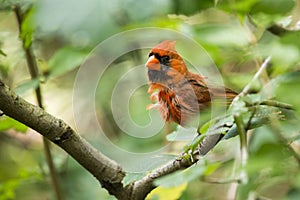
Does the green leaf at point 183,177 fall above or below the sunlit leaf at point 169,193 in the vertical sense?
below

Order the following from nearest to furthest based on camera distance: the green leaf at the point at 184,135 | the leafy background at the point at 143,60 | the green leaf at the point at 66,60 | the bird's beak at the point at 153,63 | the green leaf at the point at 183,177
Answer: the green leaf at the point at 183,177 < the leafy background at the point at 143,60 < the green leaf at the point at 184,135 < the bird's beak at the point at 153,63 < the green leaf at the point at 66,60

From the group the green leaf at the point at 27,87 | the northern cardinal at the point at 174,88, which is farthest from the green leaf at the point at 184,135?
the green leaf at the point at 27,87

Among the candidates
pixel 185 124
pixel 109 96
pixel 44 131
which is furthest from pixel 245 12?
pixel 109 96

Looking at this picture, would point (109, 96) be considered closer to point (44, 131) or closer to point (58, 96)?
point (58, 96)


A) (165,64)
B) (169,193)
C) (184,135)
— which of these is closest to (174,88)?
(165,64)

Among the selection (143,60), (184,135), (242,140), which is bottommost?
(242,140)

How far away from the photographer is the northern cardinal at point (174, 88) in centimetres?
179

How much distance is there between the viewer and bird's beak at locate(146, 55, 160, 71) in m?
1.78

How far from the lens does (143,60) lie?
8.79 ft

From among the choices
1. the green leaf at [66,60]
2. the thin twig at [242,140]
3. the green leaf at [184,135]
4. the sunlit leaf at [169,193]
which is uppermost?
the green leaf at [66,60]

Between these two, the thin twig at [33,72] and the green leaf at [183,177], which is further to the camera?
the thin twig at [33,72]

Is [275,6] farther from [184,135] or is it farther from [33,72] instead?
[33,72]

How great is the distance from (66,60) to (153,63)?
19.1 inches

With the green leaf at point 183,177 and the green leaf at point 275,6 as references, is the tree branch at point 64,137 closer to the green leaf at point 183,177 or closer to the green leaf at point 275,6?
the green leaf at point 183,177
